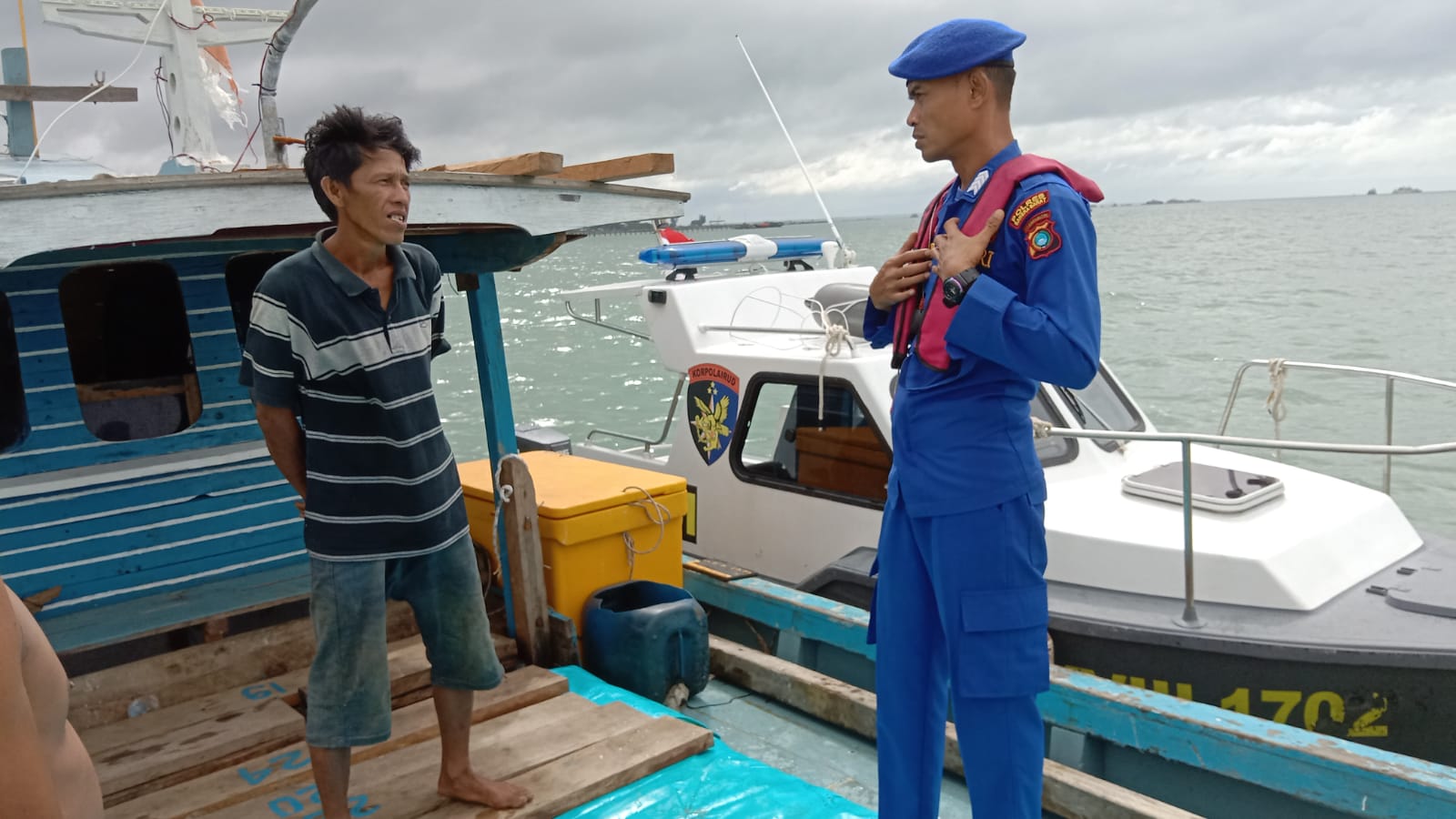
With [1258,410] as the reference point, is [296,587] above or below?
above

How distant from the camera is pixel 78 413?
13.7 ft

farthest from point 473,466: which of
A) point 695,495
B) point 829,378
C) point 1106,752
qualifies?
point 1106,752

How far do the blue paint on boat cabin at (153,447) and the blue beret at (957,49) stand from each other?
2.00 meters

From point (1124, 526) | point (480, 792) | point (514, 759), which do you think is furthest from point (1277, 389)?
point (480, 792)

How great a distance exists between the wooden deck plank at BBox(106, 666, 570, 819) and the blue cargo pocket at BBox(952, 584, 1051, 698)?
6.30 ft

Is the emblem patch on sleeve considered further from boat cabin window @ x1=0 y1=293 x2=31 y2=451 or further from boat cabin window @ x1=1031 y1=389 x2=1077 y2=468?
boat cabin window @ x1=0 y1=293 x2=31 y2=451

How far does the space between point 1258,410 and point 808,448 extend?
13.1 meters

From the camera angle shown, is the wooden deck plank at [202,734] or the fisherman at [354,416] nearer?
the fisherman at [354,416]

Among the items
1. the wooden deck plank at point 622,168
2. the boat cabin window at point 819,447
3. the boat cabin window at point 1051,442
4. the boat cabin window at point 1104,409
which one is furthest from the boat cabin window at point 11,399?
the boat cabin window at point 1104,409

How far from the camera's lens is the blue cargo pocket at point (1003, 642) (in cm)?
231

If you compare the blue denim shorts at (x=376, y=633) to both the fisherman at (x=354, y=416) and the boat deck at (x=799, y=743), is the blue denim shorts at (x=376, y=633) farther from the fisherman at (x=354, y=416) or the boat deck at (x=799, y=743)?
the boat deck at (x=799, y=743)

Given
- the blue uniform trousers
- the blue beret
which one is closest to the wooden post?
the blue uniform trousers

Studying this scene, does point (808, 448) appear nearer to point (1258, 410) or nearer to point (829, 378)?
point (829, 378)

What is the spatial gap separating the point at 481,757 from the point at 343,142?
1.99 m
